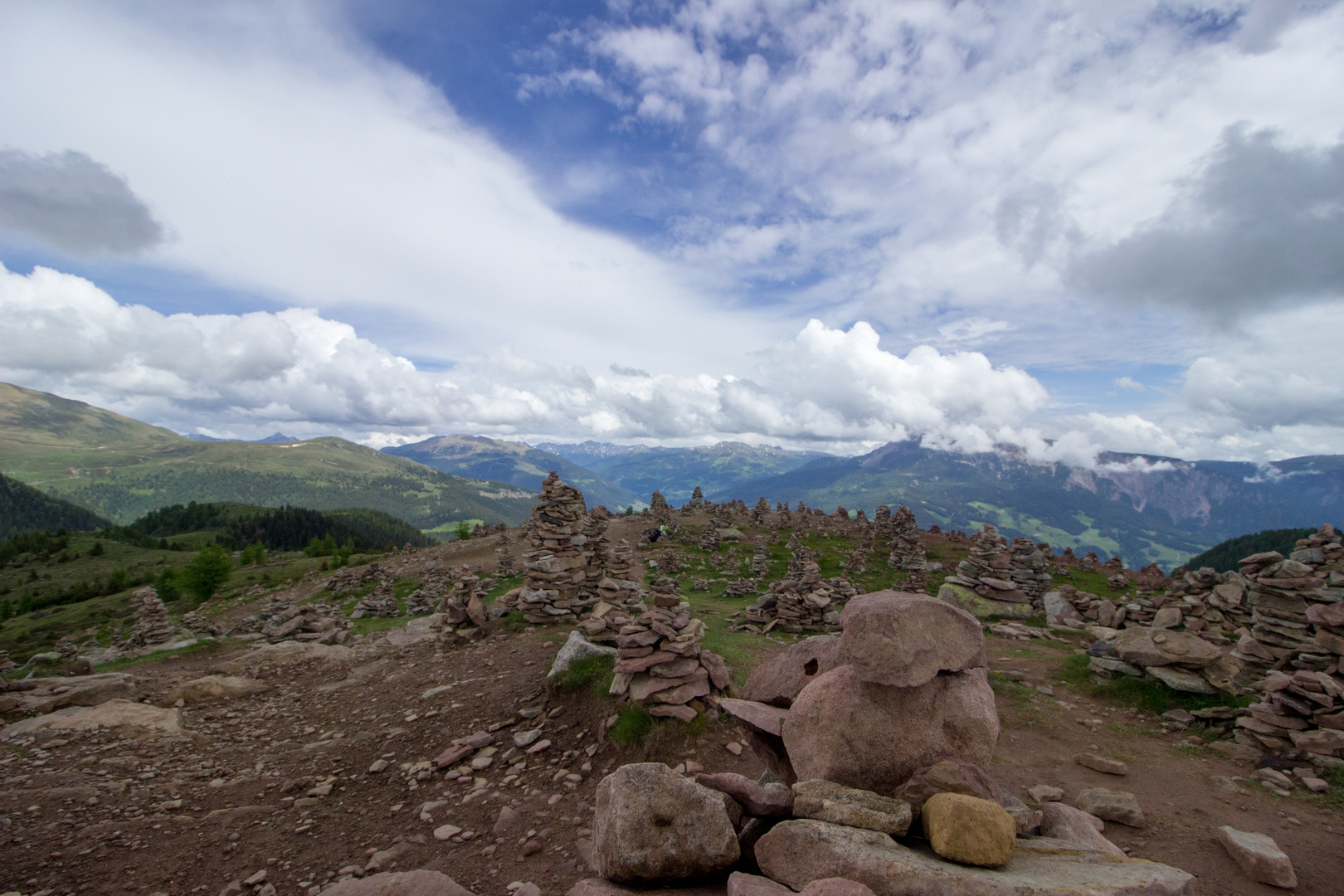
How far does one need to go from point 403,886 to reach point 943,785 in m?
7.31

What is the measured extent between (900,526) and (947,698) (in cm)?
5060

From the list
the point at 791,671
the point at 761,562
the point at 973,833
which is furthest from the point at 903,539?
the point at 973,833

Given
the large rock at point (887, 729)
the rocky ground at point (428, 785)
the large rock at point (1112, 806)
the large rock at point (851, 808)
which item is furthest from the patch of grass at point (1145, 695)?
the large rock at point (851, 808)

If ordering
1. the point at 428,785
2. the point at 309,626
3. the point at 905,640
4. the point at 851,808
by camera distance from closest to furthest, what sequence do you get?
1. the point at 851,808
2. the point at 905,640
3. the point at 428,785
4. the point at 309,626

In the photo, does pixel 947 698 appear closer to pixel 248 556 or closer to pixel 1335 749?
pixel 1335 749

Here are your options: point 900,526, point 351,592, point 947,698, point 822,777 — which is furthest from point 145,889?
point 900,526

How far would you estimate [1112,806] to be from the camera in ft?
31.6

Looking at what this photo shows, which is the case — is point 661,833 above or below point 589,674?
above

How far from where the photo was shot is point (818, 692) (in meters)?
7.99

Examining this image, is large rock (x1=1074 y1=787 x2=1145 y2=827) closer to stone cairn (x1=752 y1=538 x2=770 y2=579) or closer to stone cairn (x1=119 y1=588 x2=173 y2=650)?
stone cairn (x1=752 y1=538 x2=770 y2=579)

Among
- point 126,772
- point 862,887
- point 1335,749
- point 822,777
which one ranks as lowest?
point 126,772

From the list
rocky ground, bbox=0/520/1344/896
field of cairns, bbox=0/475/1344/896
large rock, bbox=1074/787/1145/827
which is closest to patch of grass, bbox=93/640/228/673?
field of cairns, bbox=0/475/1344/896

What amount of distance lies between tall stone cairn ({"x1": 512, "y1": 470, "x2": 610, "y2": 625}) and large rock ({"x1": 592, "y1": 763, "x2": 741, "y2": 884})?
15.2 m

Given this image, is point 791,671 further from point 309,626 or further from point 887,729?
point 309,626
